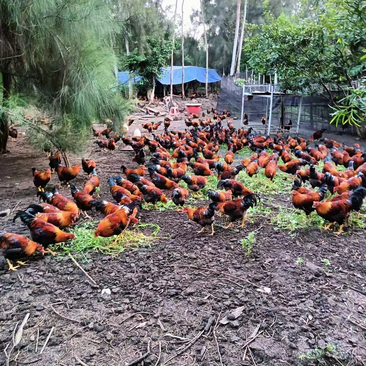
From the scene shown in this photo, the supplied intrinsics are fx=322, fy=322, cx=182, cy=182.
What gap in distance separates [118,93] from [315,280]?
5.95 metres

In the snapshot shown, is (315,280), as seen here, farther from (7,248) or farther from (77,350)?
(7,248)

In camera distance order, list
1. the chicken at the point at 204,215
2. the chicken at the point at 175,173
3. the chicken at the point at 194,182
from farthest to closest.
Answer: the chicken at the point at 175,173 < the chicken at the point at 194,182 < the chicken at the point at 204,215

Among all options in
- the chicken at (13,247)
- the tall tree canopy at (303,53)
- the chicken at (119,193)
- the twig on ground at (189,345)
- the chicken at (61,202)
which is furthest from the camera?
the tall tree canopy at (303,53)

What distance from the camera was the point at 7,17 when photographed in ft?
18.6

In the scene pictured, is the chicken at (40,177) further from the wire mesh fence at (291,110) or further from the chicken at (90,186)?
the wire mesh fence at (291,110)

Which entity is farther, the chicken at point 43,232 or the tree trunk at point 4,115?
the tree trunk at point 4,115

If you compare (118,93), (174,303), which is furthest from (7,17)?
(174,303)

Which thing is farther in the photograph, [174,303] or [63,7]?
[63,7]

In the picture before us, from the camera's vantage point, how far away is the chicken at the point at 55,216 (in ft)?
12.7

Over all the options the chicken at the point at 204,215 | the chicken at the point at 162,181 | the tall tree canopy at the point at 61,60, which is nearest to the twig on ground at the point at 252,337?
the chicken at the point at 204,215

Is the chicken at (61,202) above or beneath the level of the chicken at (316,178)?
above

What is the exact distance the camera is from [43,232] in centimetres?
353

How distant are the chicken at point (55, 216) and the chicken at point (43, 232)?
18cm

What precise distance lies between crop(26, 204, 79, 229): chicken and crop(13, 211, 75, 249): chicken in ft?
0.59
